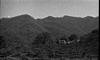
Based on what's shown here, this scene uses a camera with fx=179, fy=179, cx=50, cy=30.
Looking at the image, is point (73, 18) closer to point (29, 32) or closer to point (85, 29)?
point (85, 29)

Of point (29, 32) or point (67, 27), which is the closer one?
point (29, 32)

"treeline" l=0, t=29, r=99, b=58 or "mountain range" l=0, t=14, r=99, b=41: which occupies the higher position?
"mountain range" l=0, t=14, r=99, b=41

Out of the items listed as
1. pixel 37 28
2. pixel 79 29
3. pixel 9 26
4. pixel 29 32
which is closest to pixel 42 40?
pixel 29 32

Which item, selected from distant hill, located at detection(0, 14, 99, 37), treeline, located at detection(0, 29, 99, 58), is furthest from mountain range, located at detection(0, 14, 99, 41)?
treeline, located at detection(0, 29, 99, 58)

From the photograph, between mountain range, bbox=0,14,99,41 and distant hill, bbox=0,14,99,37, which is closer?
mountain range, bbox=0,14,99,41

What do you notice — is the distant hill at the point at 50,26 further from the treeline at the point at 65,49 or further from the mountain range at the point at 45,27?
the treeline at the point at 65,49

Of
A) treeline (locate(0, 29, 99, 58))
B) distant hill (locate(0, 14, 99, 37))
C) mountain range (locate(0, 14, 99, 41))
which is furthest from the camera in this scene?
distant hill (locate(0, 14, 99, 37))

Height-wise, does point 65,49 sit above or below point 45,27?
below

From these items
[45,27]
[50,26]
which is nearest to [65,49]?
[45,27]

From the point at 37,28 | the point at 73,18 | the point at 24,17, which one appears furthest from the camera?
the point at 73,18

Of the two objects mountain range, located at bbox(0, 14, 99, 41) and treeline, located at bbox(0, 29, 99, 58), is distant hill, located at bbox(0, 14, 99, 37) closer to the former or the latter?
mountain range, located at bbox(0, 14, 99, 41)

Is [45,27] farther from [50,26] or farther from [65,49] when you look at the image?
[65,49]
